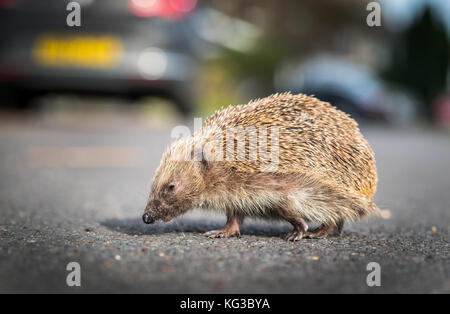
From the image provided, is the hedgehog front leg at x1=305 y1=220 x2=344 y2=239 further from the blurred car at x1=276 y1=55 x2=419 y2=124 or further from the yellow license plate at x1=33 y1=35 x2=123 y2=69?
the blurred car at x1=276 y1=55 x2=419 y2=124

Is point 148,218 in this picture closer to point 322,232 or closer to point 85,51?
point 322,232

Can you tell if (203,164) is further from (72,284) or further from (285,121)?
(72,284)

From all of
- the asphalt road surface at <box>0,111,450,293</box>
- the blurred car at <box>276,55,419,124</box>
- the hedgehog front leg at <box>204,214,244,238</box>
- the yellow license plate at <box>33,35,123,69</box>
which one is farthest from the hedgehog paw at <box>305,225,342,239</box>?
the blurred car at <box>276,55,419,124</box>

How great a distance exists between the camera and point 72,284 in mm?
2527

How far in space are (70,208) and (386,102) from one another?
48.5 feet

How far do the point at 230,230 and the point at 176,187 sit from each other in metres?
0.46

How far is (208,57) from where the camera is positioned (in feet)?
64.8

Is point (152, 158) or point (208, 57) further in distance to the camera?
point (208, 57)

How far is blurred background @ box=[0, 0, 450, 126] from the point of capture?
9148 millimetres

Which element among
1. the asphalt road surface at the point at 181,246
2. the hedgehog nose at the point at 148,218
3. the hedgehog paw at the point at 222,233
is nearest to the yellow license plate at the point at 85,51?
the asphalt road surface at the point at 181,246

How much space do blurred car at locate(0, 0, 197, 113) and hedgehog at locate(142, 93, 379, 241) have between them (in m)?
5.54

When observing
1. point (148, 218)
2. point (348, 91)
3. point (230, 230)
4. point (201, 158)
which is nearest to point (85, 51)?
point (201, 158)
